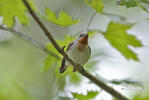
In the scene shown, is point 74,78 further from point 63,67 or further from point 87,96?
point 87,96

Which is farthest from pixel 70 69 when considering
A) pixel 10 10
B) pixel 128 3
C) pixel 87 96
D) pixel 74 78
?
pixel 128 3

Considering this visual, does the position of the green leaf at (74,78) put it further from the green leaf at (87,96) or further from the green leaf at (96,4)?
the green leaf at (96,4)

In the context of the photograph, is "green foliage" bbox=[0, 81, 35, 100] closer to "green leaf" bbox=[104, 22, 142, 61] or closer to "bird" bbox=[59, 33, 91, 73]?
"bird" bbox=[59, 33, 91, 73]

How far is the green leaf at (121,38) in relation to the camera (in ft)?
2.56

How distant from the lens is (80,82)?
0.92 m

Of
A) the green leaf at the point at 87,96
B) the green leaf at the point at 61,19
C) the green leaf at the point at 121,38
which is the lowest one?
the green leaf at the point at 87,96

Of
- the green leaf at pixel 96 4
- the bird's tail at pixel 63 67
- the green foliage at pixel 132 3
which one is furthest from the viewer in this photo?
the bird's tail at pixel 63 67

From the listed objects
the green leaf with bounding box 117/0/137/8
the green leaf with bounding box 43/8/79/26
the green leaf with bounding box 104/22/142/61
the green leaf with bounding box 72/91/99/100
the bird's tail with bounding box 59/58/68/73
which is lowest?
the green leaf with bounding box 72/91/99/100

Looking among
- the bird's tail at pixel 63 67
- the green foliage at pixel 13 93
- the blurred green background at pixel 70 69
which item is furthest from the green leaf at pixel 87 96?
the green foliage at pixel 13 93

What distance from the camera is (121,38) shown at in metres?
0.79

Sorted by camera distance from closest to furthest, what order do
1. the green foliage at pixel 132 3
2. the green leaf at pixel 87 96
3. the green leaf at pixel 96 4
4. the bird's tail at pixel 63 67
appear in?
the green foliage at pixel 132 3 → the green leaf at pixel 96 4 → the green leaf at pixel 87 96 → the bird's tail at pixel 63 67

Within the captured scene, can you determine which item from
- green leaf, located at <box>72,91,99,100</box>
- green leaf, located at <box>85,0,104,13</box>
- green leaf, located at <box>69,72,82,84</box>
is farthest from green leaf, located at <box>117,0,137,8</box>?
green leaf, located at <box>69,72,82,84</box>

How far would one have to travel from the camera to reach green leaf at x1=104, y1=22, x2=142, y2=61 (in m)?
0.78

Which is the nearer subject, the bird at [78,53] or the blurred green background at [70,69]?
the blurred green background at [70,69]
